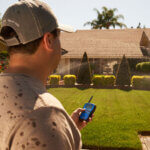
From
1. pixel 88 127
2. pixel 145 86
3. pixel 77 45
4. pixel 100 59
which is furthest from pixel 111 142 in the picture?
pixel 77 45

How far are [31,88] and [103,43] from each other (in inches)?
1051

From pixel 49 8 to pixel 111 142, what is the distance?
5.04m

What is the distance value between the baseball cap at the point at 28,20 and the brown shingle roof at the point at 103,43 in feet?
75.0

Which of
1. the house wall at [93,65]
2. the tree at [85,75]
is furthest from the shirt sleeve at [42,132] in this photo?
the house wall at [93,65]

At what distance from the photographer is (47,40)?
1169 millimetres

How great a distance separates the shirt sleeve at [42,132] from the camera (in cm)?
87

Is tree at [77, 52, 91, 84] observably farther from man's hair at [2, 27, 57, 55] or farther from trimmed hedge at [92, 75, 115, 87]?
man's hair at [2, 27, 57, 55]

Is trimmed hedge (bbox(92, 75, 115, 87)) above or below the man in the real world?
below

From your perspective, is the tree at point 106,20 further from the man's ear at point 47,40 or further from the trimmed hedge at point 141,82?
the man's ear at point 47,40

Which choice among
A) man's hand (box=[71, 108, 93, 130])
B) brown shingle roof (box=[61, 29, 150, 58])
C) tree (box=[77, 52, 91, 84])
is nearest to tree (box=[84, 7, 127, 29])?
brown shingle roof (box=[61, 29, 150, 58])

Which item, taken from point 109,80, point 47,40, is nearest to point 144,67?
point 109,80

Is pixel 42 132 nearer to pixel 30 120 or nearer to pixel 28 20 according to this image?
pixel 30 120

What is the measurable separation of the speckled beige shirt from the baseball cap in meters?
0.24

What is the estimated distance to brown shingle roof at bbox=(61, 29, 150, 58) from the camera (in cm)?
2423
